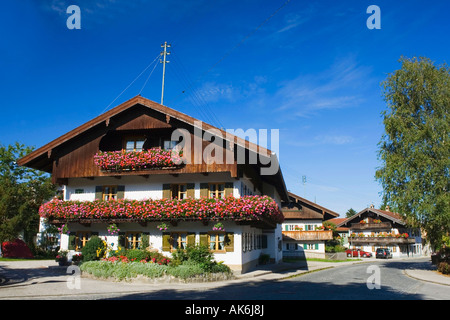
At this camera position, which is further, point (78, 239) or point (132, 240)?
point (78, 239)

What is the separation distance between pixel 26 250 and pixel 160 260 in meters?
26.3

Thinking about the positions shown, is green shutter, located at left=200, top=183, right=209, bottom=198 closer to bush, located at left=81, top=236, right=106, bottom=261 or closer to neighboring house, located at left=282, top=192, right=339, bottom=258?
bush, located at left=81, top=236, right=106, bottom=261

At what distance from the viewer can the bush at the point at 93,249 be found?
Result: 22.8 m

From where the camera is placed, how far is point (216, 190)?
77.5 feet

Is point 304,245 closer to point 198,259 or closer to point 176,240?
point 176,240

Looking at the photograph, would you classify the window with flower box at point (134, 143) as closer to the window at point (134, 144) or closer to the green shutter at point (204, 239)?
the window at point (134, 144)

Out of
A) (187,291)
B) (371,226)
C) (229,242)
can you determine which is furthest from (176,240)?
(371,226)

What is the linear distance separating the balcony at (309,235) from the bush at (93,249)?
29696 mm

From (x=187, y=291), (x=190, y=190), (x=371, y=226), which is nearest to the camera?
(x=187, y=291)

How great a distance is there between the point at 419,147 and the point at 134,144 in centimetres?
2120

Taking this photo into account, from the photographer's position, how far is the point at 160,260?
20453 mm

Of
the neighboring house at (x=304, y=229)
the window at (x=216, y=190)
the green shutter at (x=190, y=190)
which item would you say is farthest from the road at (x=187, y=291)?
the neighboring house at (x=304, y=229)

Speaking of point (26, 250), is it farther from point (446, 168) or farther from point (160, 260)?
point (446, 168)

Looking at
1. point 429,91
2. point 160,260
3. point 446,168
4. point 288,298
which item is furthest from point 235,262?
point 429,91
